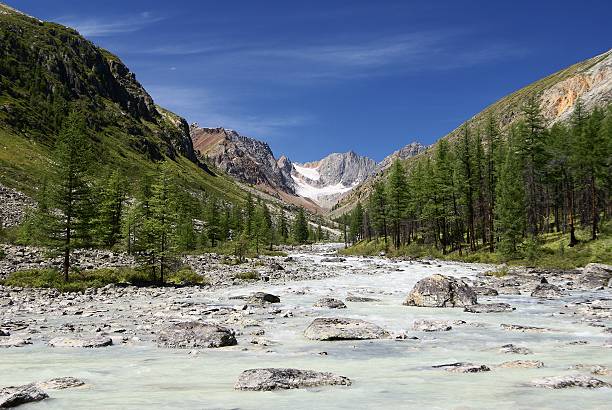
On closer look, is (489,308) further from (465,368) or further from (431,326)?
(465,368)

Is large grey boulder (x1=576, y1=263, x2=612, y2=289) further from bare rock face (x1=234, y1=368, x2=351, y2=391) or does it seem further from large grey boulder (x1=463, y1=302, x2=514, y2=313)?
bare rock face (x1=234, y1=368, x2=351, y2=391)

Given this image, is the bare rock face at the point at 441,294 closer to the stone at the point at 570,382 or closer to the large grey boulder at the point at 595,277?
the large grey boulder at the point at 595,277

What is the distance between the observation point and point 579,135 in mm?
59719

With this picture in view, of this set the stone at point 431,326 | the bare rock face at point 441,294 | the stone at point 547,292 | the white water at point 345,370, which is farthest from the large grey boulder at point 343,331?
the stone at point 547,292

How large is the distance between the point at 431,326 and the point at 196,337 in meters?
9.00

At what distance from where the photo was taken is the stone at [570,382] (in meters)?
9.08

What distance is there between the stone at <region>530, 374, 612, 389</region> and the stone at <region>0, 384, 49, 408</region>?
936 cm

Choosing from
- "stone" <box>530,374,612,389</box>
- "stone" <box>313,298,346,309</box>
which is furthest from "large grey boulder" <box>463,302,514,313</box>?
"stone" <box>530,374,612,389</box>

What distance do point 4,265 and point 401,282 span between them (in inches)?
1284

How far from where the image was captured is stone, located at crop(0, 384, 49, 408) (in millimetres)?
7755

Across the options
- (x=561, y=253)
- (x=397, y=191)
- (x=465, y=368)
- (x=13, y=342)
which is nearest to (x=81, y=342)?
(x=13, y=342)

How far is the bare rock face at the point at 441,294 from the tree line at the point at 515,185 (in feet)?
96.3

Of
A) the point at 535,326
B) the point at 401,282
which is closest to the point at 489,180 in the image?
the point at 401,282

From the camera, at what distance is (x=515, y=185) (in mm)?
56719
